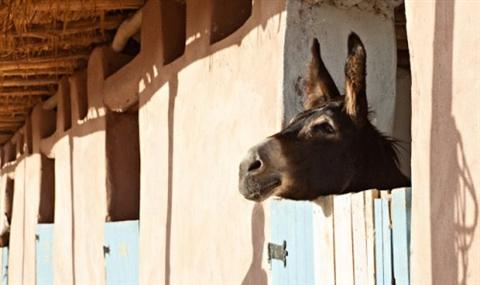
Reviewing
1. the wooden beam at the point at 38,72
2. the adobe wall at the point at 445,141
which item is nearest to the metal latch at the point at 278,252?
the adobe wall at the point at 445,141

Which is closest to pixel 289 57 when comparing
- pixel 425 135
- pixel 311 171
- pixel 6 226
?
pixel 311 171

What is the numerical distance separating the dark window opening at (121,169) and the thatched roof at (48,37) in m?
0.66

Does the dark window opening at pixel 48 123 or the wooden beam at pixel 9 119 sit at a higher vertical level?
the wooden beam at pixel 9 119

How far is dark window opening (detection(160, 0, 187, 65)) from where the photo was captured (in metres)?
6.88

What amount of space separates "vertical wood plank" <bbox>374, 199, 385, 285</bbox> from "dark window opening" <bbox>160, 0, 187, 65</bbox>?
11.5 ft

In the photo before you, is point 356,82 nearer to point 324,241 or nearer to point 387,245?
point 324,241

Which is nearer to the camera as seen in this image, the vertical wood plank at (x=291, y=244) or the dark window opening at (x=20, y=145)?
the vertical wood plank at (x=291, y=244)

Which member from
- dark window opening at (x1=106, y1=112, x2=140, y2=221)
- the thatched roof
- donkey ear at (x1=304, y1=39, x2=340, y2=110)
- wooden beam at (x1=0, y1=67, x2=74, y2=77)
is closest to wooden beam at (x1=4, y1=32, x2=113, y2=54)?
the thatched roof

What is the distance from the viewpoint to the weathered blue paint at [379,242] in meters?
3.45

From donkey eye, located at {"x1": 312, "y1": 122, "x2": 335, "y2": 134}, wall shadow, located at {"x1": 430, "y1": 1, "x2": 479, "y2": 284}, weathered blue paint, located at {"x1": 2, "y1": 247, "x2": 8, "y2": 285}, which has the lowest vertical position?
weathered blue paint, located at {"x1": 2, "y1": 247, "x2": 8, "y2": 285}

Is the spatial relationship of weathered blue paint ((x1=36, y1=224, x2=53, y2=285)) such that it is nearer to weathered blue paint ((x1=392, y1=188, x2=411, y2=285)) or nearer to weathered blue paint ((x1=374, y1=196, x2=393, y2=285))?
weathered blue paint ((x1=374, y1=196, x2=393, y2=285))

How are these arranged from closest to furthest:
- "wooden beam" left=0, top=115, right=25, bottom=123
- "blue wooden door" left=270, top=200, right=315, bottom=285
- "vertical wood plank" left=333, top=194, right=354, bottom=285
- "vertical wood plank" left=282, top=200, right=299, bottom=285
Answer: "vertical wood plank" left=333, top=194, right=354, bottom=285
"blue wooden door" left=270, top=200, right=315, bottom=285
"vertical wood plank" left=282, top=200, right=299, bottom=285
"wooden beam" left=0, top=115, right=25, bottom=123

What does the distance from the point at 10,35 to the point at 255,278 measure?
306cm

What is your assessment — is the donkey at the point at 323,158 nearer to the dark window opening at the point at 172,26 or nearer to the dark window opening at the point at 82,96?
the dark window opening at the point at 172,26
